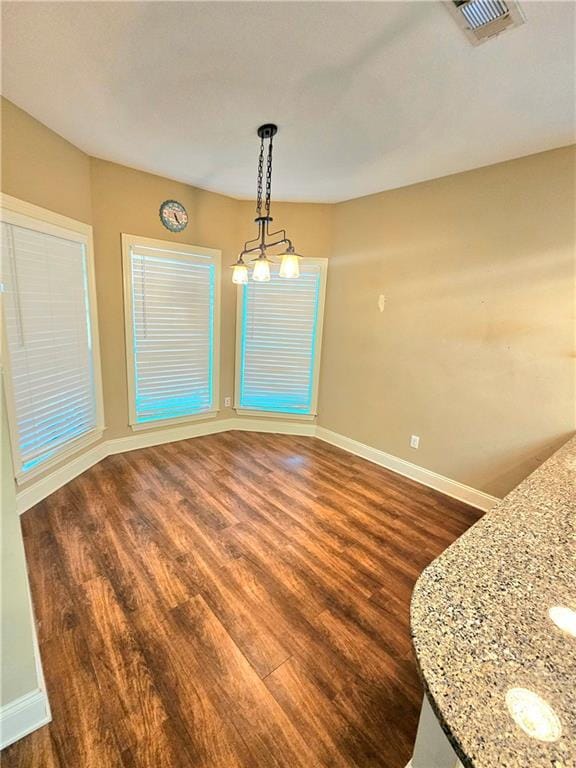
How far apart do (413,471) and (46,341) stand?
11.1ft

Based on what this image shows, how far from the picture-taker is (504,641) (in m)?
0.69

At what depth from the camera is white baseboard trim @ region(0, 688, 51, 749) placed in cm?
113

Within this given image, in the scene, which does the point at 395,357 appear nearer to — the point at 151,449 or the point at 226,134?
the point at 226,134

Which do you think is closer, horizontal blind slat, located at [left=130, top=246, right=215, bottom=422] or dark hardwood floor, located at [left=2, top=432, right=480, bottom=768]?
dark hardwood floor, located at [left=2, top=432, right=480, bottom=768]

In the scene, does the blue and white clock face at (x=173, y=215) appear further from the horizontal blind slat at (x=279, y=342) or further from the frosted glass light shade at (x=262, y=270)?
the frosted glass light shade at (x=262, y=270)

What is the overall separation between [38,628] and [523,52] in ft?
11.5

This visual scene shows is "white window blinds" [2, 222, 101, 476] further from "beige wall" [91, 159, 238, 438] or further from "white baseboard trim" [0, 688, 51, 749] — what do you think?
"white baseboard trim" [0, 688, 51, 749]

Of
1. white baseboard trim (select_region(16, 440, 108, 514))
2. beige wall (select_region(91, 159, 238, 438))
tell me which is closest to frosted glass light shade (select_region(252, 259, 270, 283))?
beige wall (select_region(91, 159, 238, 438))

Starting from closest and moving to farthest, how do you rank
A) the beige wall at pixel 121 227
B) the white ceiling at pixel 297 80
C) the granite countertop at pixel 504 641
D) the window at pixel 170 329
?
the granite countertop at pixel 504 641 < the white ceiling at pixel 297 80 < the beige wall at pixel 121 227 < the window at pixel 170 329

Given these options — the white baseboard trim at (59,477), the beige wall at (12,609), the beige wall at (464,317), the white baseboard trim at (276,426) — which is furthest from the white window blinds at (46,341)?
the beige wall at (464,317)

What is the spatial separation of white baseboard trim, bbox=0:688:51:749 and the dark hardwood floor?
4 cm

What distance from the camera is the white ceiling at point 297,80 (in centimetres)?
137

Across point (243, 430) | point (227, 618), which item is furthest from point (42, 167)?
point (227, 618)

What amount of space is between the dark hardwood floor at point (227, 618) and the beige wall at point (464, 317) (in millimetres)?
641
